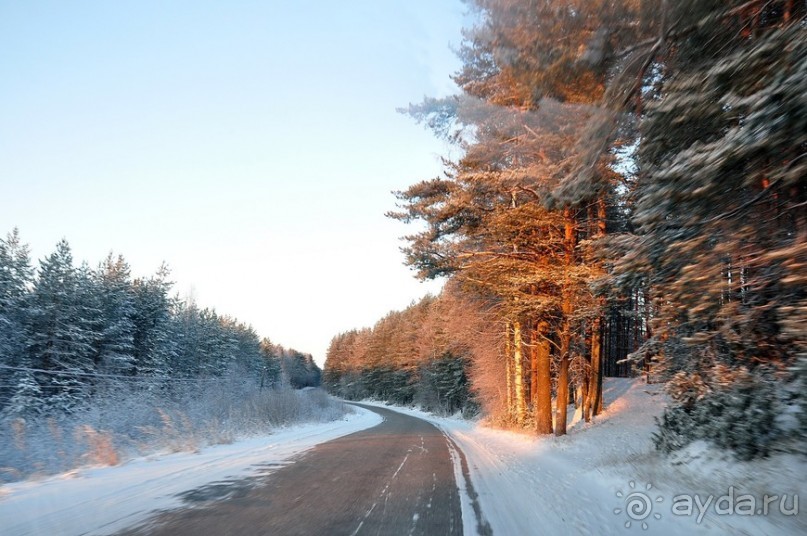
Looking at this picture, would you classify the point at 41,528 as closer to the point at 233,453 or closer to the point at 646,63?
the point at 233,453

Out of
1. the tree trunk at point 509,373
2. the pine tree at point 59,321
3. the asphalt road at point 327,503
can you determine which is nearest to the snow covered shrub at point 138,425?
the asphalt road at point 327,503

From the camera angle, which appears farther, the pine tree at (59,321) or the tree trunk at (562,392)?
the pine tree at (59,321)

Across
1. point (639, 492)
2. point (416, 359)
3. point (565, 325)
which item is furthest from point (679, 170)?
point (416, 359)

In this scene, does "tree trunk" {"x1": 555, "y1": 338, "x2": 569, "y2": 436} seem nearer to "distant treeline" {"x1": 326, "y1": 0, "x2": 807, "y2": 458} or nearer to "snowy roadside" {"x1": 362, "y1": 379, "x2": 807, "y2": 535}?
"distant treeline" {"x1": 326, "y1": 0, "x2": 807, "y2": 458}

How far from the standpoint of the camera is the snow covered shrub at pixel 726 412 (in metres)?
6.29

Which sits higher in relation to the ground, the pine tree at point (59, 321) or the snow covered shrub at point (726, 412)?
the pine tree at point (59, 321)

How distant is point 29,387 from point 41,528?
47.9 ft

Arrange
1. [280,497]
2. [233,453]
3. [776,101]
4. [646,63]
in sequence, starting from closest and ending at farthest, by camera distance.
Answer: [776,101] → [646,63] → [280,497] → [233,453]

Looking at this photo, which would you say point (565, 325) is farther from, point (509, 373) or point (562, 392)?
point (509, 373)

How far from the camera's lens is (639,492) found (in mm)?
7148

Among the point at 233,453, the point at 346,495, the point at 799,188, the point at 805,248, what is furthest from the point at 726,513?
the point at 233,453

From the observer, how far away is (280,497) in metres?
7.15

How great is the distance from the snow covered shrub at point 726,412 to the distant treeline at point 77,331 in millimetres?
15676

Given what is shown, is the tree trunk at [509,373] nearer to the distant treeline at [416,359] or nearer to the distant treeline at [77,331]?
the distant treeline at [416,359]
